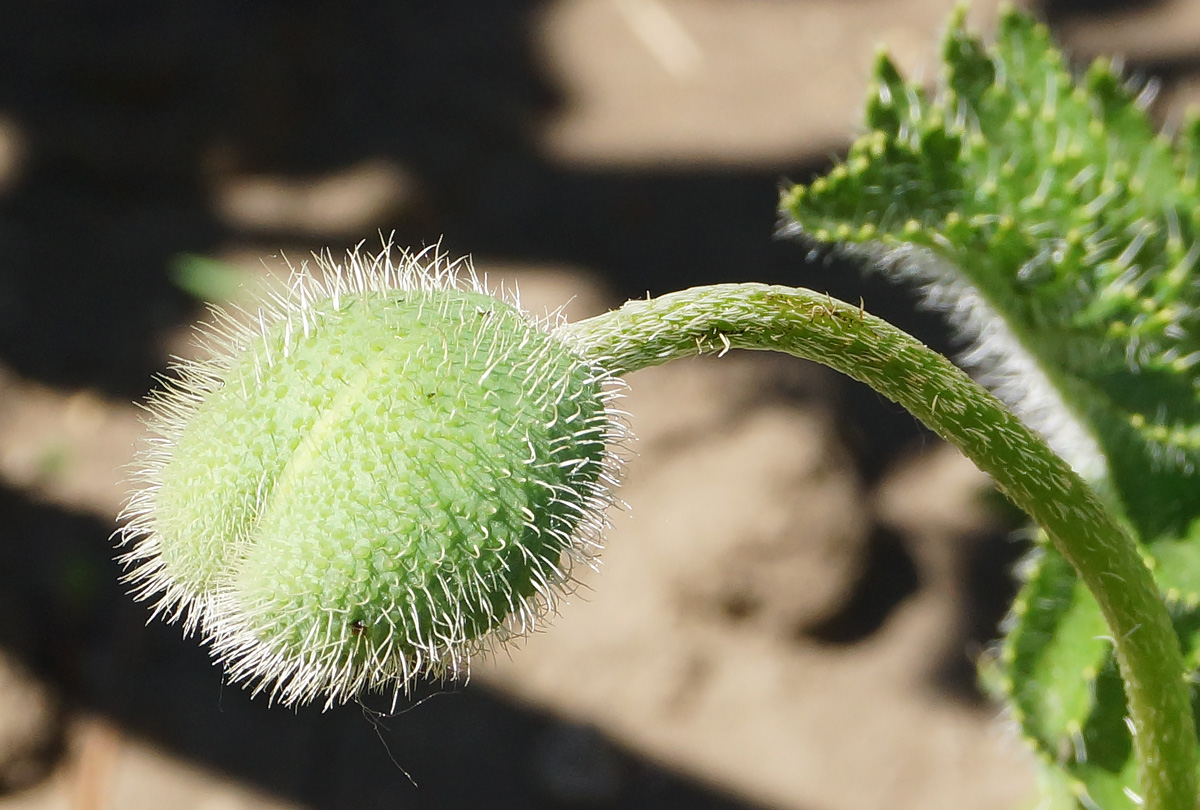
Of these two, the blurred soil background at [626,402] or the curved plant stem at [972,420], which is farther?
the blurred soil background at [626,402]

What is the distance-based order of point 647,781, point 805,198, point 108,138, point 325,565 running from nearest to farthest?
point 325,565, point 805,198, point 647,781, point 108,138

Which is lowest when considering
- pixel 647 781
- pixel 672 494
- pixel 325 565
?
pixel 325 565

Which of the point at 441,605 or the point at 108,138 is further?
the point at 108,138

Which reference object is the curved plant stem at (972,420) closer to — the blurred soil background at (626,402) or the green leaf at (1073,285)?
the green leaf at (1073,285)

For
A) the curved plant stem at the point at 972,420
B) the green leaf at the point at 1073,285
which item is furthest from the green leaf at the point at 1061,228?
the curved plant stem at the point at 972,420

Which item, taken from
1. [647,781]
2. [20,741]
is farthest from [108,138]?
[647,781]

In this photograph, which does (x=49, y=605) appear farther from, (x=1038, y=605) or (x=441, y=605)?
(x=1038, y=605)
